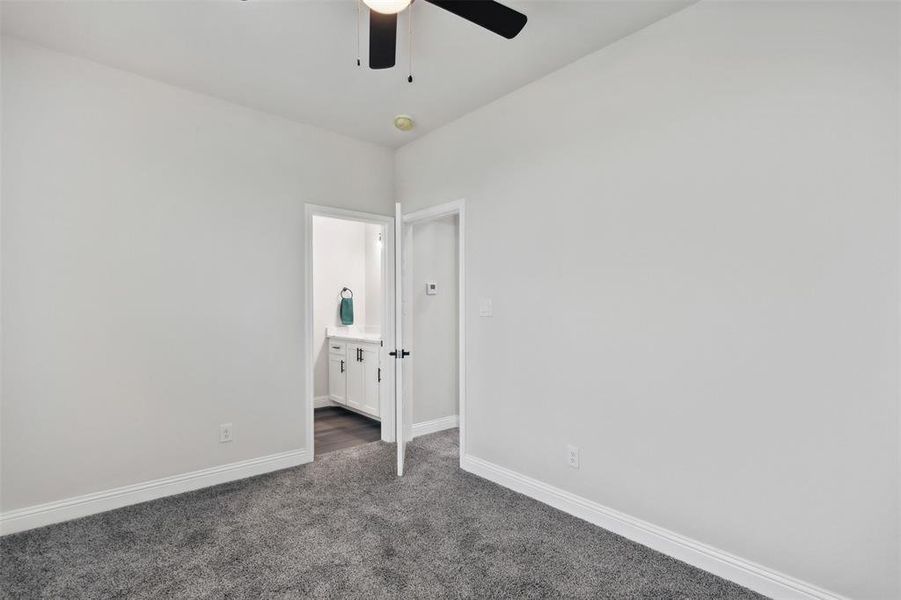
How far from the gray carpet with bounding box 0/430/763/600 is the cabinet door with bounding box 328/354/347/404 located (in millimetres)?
2118

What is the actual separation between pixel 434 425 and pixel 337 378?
1541 mm

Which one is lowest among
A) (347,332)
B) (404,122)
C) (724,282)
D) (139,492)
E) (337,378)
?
(139,492)

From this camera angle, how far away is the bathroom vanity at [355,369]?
4605mm

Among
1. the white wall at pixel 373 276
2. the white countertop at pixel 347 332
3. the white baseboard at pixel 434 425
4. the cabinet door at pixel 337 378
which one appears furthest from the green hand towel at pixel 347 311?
the white baseboard at pixel 434 425

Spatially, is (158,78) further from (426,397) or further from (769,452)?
(769,452)

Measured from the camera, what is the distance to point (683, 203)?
2.21 metres

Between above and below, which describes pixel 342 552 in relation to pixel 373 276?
below

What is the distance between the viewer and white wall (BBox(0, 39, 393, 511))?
97.7 inches

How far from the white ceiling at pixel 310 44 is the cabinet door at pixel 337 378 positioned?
2890 mm

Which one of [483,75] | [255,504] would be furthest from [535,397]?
[483,75]

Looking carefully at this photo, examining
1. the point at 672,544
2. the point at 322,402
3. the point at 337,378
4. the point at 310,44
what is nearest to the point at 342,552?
the point at 672,544

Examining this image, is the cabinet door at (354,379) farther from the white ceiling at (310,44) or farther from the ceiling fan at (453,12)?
the ceiling fan at (453,12)

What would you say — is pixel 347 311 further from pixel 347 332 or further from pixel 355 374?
pixel 355 374

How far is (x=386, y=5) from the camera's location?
1.78 m
